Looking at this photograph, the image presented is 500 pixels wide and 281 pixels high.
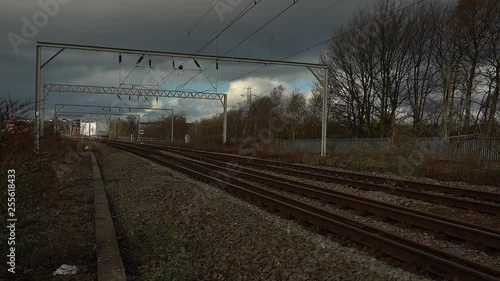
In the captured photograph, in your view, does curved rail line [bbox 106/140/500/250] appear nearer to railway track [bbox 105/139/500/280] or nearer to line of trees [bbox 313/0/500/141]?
railway track [bbox 105/139/500/280]

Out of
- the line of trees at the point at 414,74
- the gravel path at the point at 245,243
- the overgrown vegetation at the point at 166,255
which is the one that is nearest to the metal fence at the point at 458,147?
the line of trees at the point at 414,74

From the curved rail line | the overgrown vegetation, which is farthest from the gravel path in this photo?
the curved rail line

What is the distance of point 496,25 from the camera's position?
3550 centimetres

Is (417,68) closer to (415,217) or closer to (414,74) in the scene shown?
(414,74)

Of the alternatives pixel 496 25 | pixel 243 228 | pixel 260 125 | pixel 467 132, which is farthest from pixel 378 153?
pixel 260 125

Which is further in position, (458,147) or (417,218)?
(458,147)

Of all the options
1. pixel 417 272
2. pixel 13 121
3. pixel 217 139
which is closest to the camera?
pixel 417 272

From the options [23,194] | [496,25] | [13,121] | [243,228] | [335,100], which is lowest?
[243,228]

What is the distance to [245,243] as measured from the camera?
26.2 ft

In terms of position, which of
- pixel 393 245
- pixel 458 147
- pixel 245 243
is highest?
pixel 458 147

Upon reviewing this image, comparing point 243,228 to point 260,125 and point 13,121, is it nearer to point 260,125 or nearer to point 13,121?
point 13,121

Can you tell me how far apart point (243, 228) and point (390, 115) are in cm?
4121

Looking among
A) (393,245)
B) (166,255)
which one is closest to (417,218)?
(393,245)

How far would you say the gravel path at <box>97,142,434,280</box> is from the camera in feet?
20.7
